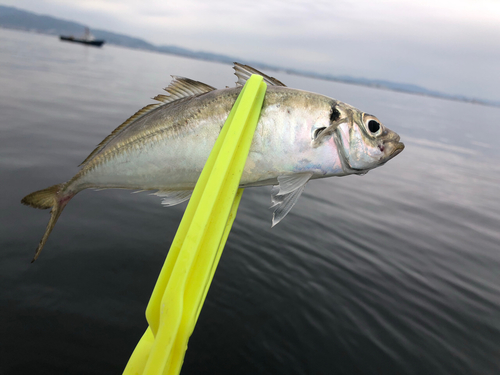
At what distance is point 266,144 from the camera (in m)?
2.03

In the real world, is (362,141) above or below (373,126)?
below

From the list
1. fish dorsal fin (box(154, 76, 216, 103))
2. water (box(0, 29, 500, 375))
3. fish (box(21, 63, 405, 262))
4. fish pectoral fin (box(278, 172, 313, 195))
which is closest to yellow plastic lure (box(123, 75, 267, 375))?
fish (box(21, 63, 405, 262))

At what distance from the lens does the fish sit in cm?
204

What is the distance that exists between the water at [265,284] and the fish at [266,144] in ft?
10.9

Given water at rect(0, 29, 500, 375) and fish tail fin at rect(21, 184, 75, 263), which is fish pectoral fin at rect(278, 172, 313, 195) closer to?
fish tail fin at rect(21, 184, 75, 263)

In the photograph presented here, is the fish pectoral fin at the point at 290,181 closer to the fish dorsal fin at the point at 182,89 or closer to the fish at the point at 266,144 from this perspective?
the fish at the point at 266,144

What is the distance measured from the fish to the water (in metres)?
3.33

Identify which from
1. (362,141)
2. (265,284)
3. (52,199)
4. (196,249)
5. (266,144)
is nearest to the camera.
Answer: (196,249)

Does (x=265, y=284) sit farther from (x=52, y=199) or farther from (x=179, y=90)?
(x=179, y=90)

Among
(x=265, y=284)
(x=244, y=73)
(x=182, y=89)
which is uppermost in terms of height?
(x=244, y=73)

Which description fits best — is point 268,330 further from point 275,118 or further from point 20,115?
point 20,115

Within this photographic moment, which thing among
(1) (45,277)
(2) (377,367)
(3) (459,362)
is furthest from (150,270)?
(3) (459,362)

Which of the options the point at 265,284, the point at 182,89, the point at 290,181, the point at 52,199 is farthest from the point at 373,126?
the point at 265,284

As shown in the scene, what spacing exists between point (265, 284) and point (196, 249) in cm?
497
